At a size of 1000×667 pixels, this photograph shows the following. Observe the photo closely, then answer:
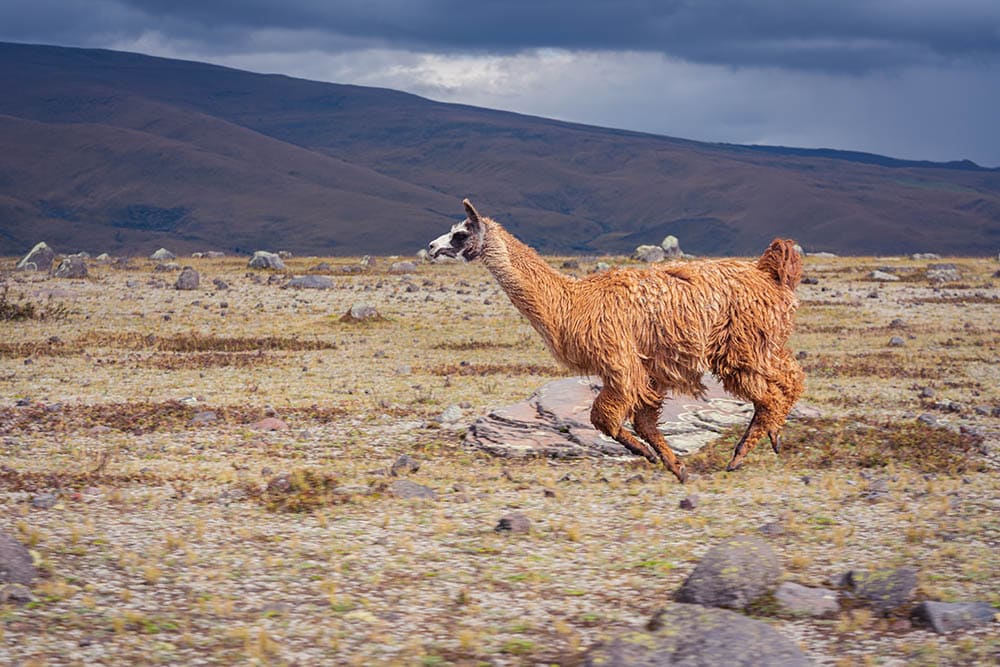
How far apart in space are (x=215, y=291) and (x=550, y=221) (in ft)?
503

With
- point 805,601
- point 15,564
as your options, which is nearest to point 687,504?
point 805,601

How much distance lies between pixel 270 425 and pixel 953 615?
998 cm

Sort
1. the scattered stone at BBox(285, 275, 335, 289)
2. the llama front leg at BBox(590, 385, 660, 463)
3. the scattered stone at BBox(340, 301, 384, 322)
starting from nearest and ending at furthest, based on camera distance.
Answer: the llama front leg at BBox(590, 385, 660, 463) < the scattered stone at BBox(340, 301, 384, 322) < the scattered stone at BBox(285, 275, 335, 289)

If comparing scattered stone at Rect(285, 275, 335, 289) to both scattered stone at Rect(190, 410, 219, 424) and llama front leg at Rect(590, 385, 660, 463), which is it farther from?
llama front leg at Rect(590, 385, 660, 463)

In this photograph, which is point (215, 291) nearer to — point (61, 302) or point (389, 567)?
point (61, 302)

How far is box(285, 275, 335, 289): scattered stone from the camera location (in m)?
40.6

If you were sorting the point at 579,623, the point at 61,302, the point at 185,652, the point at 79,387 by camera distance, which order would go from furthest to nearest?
the point at 61,302, the point at 79,387, the point at 579,623, the point at 185,652

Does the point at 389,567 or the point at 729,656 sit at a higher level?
the point at 729,656

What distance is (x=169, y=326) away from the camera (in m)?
29.1

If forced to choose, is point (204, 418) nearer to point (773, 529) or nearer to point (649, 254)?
point (773, 529)

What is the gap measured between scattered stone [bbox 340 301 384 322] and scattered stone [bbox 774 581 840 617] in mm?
22967

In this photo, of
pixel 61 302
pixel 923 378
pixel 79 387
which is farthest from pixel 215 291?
pixel 923 378

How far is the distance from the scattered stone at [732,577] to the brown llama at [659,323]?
2539 mm

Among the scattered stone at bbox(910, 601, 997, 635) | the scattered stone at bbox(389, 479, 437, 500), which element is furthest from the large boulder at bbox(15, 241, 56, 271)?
the scattered stone at bbox(910, 601, 997, 635)
